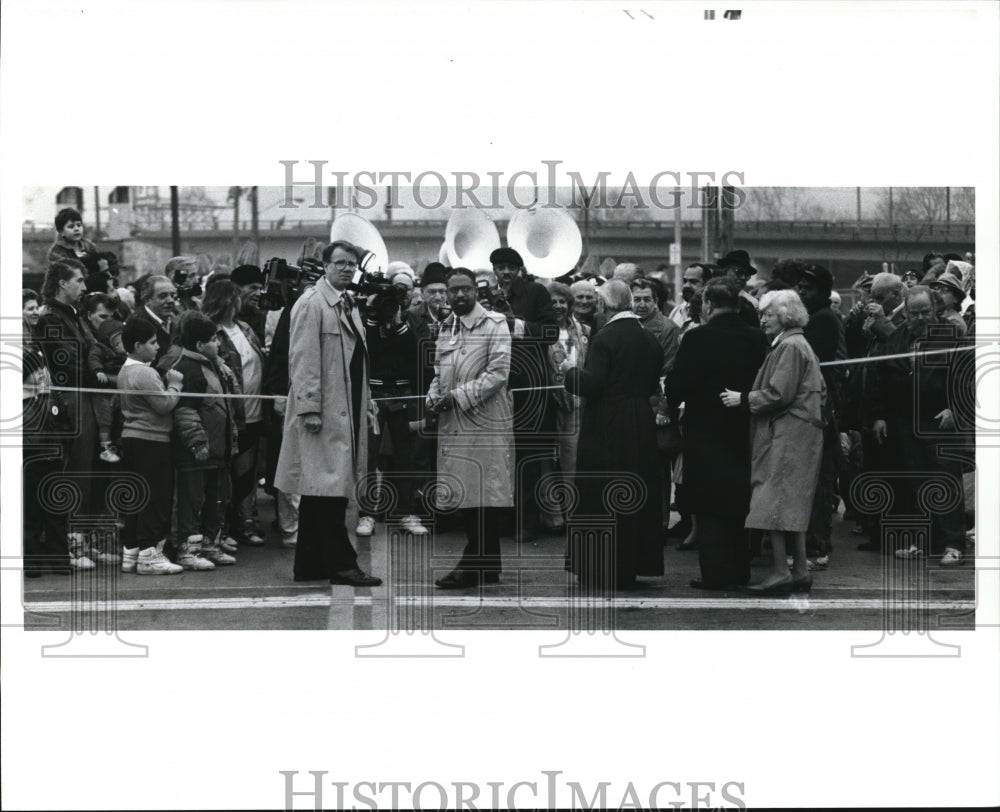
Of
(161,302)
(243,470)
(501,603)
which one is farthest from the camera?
(243,470)

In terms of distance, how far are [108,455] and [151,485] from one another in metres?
0.36

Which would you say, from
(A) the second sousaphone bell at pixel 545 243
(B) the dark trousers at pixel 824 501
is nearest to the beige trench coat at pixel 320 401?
(B) the dark trousers at pixel 824 501

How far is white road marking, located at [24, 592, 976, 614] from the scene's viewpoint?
25.7 ft

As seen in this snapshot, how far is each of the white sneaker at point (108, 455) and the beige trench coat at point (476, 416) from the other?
1.89m

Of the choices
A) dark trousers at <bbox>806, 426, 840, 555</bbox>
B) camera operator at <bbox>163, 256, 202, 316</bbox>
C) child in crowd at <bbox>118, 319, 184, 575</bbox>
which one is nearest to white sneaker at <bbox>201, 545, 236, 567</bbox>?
child in crowd at <bbox>118, 319, 184, 575</bbox>

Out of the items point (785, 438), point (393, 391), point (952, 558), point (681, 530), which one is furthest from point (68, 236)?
point (952, 558)

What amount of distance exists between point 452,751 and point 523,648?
125 centimetres

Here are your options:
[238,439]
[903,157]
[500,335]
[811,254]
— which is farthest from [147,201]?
[903,157]

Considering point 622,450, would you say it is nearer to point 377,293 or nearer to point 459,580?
point 459,580

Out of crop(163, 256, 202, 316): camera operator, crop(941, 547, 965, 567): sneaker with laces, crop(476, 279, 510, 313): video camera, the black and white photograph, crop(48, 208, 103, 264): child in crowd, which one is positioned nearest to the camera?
the black and white photograph

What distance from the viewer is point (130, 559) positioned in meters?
8.97

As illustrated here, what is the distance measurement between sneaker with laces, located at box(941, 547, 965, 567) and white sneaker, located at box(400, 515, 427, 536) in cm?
327

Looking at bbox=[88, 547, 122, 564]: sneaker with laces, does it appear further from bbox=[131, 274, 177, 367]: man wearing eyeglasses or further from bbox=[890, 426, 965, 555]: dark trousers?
bbox=[890, 426, 965, 555]: dark trousers

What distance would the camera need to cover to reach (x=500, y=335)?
8.63 meters
